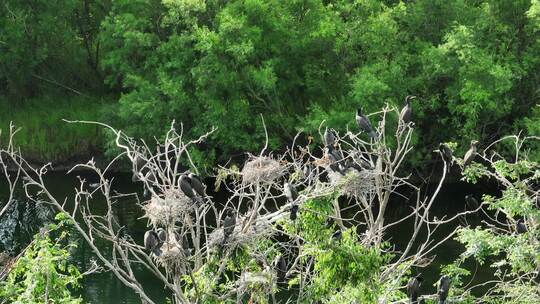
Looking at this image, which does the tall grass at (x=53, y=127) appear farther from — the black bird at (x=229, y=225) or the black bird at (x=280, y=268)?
the black bird at (x=229, y=225)

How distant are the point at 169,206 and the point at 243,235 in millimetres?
840

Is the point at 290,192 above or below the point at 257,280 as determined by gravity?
above

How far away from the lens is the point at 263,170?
31.1ft

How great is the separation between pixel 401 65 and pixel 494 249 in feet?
51.9

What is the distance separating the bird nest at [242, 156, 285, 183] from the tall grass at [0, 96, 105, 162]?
70.8 feet

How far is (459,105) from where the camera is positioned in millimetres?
24766

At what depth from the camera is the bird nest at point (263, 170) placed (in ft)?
31.1

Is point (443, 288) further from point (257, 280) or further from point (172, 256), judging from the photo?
point (172, 256)

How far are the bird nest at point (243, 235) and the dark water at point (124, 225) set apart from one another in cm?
805

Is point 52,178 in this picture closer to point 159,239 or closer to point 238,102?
point 238,102

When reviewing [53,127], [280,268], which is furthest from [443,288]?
[53,127]

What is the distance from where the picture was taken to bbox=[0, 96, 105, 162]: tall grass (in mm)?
30453

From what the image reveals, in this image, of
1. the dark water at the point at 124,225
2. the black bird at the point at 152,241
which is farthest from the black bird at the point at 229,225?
the dark water at the point at 124,225

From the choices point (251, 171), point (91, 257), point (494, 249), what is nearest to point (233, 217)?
point (251, 171)
